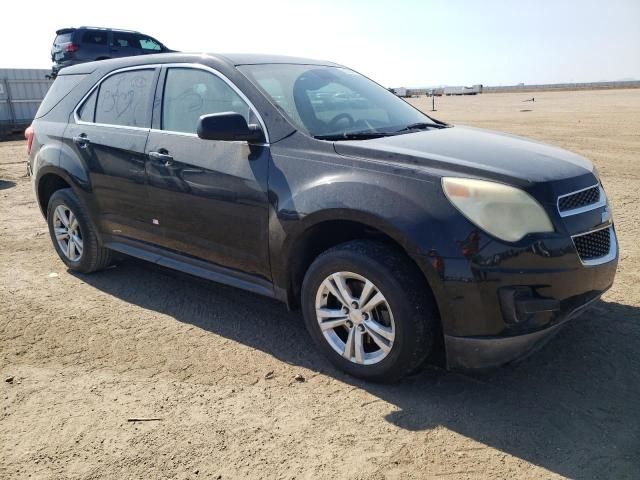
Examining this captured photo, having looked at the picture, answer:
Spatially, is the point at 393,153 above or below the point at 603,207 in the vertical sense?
above

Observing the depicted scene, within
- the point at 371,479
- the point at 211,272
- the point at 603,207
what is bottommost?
the point at 371,479

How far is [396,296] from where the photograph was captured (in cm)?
291

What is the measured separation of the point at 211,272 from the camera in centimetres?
395

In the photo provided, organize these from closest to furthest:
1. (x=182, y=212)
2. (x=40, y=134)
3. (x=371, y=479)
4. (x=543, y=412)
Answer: (x=371, y=479) < (x=543, y=412) < (x=182, y=212) < (x=40, y=134)

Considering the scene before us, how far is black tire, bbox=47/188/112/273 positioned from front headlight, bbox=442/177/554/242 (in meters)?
3.36

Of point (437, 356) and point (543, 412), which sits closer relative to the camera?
point (543, 412)

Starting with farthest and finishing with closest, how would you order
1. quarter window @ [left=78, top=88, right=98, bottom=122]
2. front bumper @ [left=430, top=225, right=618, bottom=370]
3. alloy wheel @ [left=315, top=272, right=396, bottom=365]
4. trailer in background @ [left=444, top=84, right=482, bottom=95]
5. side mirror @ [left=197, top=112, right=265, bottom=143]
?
trailer in background @ [left=444, top=84, right=482, bottom=95] < quarter window @ [left=78, top=88, right=98, bottom=122] < side mirror @ [left=197, top=112, right=265, bottom=143] < alloy wheel @ [left=315, top=272, right=396, bottom=365] < front bumper @ [left=430, top=225, right=618, bottom=370]

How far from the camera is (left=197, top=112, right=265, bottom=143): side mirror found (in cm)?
335

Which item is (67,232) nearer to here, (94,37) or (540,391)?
(540,391)

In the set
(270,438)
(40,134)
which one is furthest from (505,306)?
(40,134)

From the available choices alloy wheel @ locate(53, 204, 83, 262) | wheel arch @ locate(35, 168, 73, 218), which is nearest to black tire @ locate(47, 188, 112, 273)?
alloy wheel @ locate(53, 204, 83, 262)

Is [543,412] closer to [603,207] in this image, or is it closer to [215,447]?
[603,207]

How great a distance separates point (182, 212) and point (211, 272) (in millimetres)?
460

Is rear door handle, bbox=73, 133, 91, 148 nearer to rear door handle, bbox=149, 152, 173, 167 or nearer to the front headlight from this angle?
rear door handle, bbox=149, 152, 173, 167
